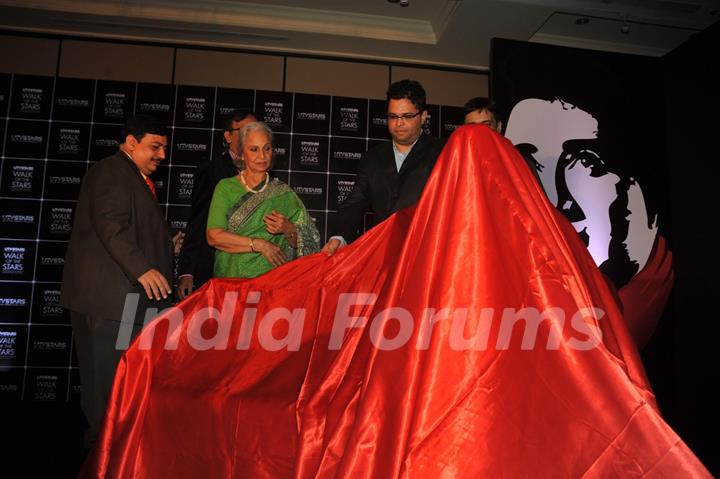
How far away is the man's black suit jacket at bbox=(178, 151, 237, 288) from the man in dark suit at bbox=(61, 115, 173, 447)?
289mm

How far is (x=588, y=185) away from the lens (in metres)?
3.89

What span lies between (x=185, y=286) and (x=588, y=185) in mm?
2888

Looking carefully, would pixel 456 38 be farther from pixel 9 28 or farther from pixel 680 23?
pixel 9 28

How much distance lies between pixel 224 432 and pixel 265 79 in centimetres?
410

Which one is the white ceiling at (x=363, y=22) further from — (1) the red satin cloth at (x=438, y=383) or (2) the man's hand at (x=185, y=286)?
(1) the red satin cloth at (x=438, y=383)

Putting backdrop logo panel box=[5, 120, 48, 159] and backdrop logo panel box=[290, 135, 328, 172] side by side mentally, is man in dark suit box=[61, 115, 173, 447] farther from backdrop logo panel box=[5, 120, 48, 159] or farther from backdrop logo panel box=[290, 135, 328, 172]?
backdrop logo panel box=[5, 120, 48, 159]

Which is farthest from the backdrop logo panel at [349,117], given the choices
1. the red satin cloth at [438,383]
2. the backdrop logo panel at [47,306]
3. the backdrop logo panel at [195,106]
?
the red satin cloth at [438,383]

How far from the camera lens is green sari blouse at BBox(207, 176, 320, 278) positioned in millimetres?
2307

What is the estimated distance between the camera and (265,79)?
4.99m

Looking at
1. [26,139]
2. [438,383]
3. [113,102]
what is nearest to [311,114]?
[113,102]

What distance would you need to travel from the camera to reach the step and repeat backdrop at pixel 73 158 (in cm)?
436

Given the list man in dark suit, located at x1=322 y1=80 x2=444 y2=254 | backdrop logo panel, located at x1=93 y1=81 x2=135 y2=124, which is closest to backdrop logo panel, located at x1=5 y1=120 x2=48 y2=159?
backdrop logo panel, located at x1=93 y1=81 x2=135 y2=124

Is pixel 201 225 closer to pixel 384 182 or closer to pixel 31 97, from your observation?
pixel 384 182

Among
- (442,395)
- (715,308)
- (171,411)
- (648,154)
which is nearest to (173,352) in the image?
(171,411)
